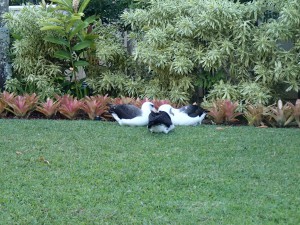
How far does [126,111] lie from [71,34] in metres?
2.14

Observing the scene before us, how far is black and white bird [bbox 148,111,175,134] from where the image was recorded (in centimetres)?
613

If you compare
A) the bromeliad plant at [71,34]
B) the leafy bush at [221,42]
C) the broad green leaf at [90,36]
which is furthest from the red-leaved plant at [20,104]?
the leafy bush at [221,42]

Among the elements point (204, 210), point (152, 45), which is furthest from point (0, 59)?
point (204, 210)

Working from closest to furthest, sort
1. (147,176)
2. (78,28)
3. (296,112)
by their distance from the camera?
(147,176), (296,112), (78,28)

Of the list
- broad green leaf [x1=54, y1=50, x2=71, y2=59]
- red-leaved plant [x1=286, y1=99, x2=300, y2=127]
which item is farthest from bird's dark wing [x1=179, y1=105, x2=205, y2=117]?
broad green leaf [x1=54, y1=50, x2=71, y2=59]

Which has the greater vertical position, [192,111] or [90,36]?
[90,36]

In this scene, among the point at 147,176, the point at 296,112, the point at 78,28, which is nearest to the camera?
the point at 147,176

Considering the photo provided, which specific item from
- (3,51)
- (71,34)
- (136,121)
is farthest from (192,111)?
(3,51)

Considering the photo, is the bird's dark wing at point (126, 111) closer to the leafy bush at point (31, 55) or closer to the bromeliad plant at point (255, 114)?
the bromeliad plant at point (255, 114)

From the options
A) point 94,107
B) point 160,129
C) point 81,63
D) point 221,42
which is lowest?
point 160,129

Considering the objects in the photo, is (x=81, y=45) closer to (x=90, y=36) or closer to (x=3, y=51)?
(x=90, y=36)

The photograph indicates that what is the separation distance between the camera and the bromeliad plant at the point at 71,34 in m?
8.26

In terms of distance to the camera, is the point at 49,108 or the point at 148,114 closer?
the point at 148,114

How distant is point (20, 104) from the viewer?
24.9 ft
